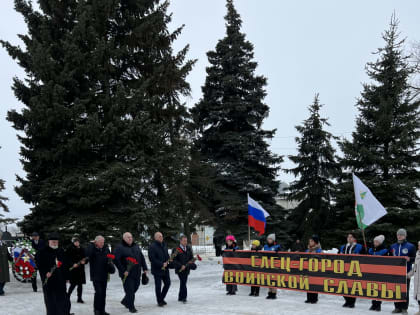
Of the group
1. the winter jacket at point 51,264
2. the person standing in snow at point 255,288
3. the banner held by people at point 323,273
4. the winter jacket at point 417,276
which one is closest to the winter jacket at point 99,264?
the winter jacket at point 51,264

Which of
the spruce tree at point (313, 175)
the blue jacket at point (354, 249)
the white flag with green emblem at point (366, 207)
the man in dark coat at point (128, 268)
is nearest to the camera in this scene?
the man in dark coat at point (128, 268)

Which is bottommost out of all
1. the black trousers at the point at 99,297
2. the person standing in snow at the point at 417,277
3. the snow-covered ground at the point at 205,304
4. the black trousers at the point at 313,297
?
the snow-covered ground at the point at 205,304

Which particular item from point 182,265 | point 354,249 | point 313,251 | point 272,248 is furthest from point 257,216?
point 354,249

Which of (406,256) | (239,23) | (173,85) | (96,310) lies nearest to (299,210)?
(173,85)

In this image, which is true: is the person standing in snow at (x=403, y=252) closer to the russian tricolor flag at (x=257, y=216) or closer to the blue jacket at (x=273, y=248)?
the blue jacket at (x=273, y=248)

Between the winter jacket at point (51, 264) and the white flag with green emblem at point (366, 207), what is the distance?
7.71m

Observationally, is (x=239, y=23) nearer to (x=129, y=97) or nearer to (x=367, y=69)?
(x=367, y=69)

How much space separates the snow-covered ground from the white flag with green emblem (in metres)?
2.12

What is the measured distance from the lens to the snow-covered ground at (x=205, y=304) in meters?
10.5

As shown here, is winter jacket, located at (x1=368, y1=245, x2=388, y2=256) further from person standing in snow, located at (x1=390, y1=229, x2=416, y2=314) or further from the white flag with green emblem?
the white flag with green emblem

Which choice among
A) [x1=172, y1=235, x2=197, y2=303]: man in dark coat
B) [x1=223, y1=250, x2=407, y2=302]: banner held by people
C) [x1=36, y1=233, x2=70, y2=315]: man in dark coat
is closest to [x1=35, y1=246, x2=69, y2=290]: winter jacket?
[x1=36, y1=233, x2=70, y2=315]: man in dark coat

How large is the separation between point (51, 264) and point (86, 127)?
8935 mm

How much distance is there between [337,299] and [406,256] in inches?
103

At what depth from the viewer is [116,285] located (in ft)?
54.7
